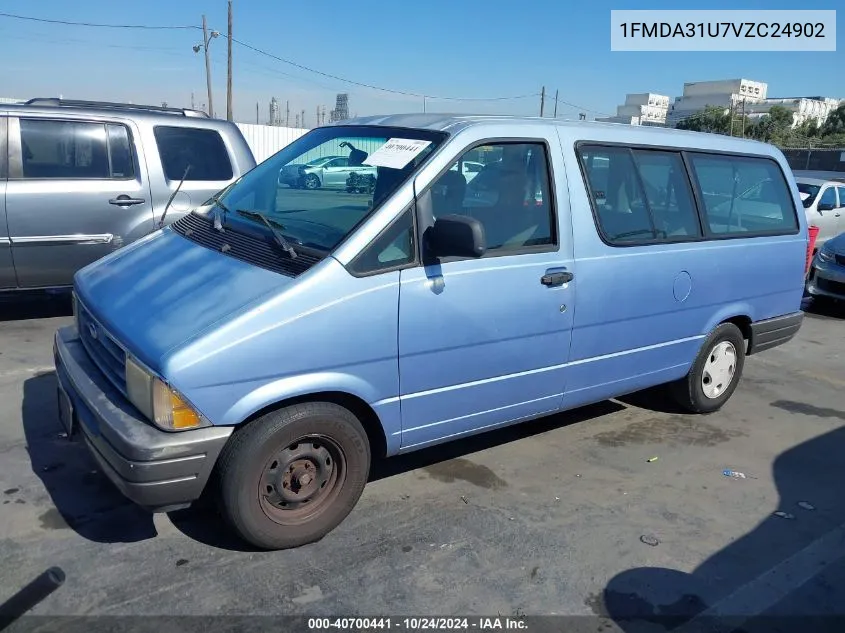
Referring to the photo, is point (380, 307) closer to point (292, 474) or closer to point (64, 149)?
point (292, 474)

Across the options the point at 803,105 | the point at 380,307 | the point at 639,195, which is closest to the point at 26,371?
the point at 380,307

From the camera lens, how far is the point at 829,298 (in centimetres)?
902

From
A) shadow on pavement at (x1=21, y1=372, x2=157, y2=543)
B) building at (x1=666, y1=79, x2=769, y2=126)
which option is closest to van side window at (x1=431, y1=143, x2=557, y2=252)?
shadow on pavement at (x1=21, y1=372, x2=157, y2=543)

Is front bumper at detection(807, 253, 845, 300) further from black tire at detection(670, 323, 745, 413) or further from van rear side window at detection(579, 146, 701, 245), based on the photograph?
van rear side window at detection(579, 146, 701, 245)

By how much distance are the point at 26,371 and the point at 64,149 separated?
6.97 feet

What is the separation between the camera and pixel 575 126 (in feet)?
12.9

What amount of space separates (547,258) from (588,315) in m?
0.46

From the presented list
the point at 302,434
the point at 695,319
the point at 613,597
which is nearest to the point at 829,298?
the point at 695,319

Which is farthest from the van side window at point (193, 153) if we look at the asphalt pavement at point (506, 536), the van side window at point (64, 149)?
the asphalt pavement at point (506, 536)

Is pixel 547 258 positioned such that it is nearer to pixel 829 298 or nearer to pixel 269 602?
pixel 269 602

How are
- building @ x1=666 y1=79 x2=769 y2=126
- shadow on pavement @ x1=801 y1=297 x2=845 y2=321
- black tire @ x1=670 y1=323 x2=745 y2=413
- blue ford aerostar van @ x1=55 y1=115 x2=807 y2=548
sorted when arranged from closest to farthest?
blue ford aerostar van @ x1=55 y1=115 x2=807 y2=548, black tire @ x1=670 y1=323 x2=745 y2=413, shadow on pavement @ x1=801 y1=297 x2=845 y2=321, building @ x1=666 y1=79 x2=769 y2=126

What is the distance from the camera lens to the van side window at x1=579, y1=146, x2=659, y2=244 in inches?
154

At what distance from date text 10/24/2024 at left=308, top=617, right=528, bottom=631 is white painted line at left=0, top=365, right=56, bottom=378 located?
3.57 m

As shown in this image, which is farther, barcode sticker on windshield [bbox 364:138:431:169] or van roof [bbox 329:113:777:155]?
van roof [bbox 329:113:777:155]
